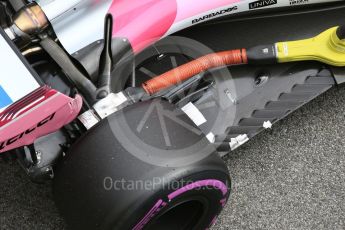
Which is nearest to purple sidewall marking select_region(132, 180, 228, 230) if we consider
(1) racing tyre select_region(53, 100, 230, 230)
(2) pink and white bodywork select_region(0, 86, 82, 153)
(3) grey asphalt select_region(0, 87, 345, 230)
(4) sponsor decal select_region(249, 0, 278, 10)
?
(1) racing tyre select_region(53, 100, 230, 230)

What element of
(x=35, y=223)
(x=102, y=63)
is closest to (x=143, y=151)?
(x=102, y=63)

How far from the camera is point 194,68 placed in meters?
1.25

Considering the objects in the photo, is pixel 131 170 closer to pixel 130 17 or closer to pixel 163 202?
pixel 163 202

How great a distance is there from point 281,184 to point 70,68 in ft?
1.95

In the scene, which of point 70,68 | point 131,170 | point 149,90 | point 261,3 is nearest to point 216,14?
point 261,3

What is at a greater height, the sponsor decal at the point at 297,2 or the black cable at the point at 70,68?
the black cable at the point at 70,68

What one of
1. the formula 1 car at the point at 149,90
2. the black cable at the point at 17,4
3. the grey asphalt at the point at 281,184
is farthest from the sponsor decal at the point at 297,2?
the black cable at the point at 17,4

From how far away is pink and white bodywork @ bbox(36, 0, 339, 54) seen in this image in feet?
3.79

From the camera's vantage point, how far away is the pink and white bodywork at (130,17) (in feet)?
3.79

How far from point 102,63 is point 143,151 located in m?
0.24

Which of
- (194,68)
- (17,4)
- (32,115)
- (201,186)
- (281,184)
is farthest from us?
(281,184)

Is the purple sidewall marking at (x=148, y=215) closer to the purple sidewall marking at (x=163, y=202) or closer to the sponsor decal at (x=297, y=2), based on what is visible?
the purple sidewall marking at (x=163, y=202)

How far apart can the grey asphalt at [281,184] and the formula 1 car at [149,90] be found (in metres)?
0.14

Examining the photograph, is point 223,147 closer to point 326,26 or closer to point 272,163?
point 272,163
